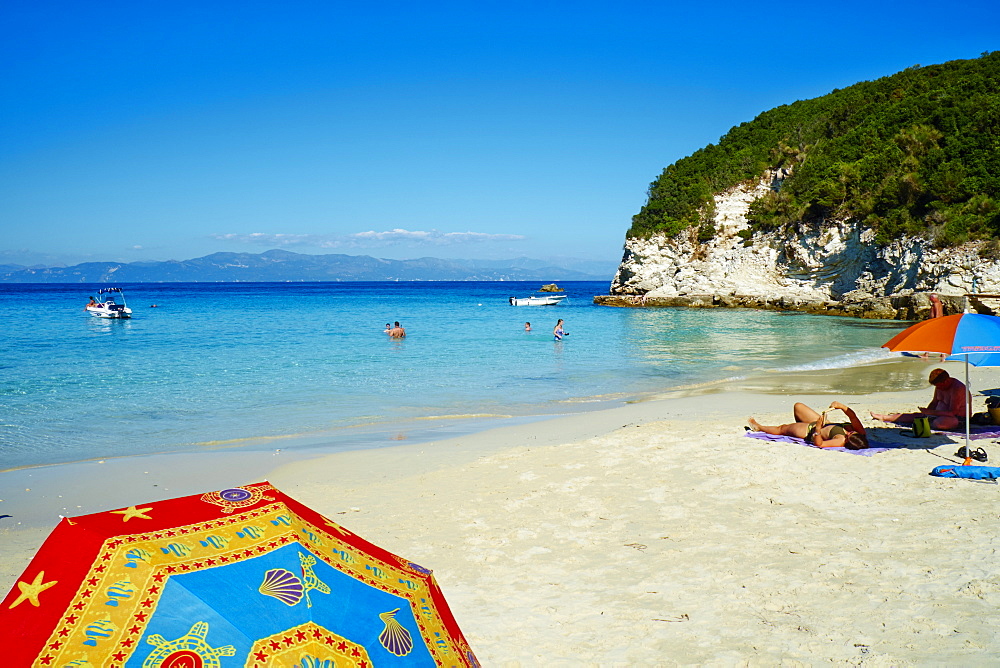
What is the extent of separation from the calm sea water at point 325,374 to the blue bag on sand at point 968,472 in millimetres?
8166

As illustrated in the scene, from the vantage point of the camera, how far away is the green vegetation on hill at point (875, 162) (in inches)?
1607

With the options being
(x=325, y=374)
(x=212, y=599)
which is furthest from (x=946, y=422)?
(x=325, y=374)

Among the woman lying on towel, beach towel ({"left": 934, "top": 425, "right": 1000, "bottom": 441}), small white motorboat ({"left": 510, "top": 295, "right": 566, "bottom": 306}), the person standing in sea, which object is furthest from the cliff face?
the woman lying on towel

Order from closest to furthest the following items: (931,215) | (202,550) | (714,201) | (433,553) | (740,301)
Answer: (202,550) → (433,553) → (931,215) → (740,301) → (714,201)

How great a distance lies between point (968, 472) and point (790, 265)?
50986mm

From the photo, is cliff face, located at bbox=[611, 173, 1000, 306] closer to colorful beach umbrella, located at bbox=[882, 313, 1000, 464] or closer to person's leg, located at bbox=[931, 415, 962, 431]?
person's leg, located at bbox=[931, 415, 962, 431]

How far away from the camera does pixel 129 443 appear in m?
11.8

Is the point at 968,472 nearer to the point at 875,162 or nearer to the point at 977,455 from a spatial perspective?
the point at 977,455

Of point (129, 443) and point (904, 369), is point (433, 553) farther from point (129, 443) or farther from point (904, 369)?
point (904, 369)

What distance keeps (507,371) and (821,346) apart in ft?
49.4

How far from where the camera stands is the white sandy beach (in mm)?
4375

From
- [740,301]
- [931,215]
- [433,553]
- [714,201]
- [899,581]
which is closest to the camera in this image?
[899,581]

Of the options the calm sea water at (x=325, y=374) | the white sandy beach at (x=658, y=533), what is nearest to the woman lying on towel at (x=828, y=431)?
the white sandy beach at (x=658, y=533)

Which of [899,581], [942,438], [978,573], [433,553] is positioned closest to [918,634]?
[899,581]
